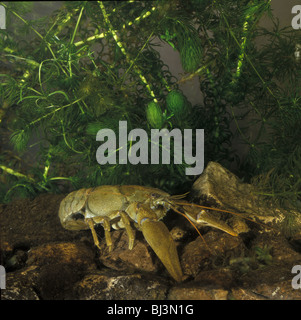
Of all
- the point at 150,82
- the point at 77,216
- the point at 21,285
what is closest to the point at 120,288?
the point at 21,285

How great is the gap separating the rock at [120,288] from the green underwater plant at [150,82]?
1583mm

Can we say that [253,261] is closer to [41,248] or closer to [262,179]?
[262,179]

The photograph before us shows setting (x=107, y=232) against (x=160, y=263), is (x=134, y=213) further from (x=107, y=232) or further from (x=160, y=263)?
(x=160, y=263)

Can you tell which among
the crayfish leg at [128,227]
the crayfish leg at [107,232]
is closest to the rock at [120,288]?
the crayfish leg at [128,227]

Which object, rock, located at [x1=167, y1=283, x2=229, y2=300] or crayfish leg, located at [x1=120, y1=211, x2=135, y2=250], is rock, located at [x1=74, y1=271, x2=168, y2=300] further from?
crayfish leg, located at [x1=120, y1=211, x2=135, y2=250]

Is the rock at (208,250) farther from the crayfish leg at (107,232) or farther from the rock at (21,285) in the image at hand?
the rock at (21,285)

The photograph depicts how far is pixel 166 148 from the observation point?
3.46 m

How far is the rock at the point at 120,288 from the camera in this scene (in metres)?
2.09

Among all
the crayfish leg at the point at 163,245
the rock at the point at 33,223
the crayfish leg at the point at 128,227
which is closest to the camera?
the crayfish leg at the point at 163,245

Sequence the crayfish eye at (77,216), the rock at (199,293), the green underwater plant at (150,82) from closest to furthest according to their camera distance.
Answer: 1. the rock at (199,293)
2. the green underwater plant at (150,82)
3. the crayfish eye at (77,216)

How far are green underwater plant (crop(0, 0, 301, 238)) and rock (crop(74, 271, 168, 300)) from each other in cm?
158

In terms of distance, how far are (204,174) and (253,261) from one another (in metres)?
1.27

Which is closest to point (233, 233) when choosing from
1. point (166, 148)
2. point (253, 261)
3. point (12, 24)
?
point (253, 261)

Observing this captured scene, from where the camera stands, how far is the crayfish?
2479 mm
